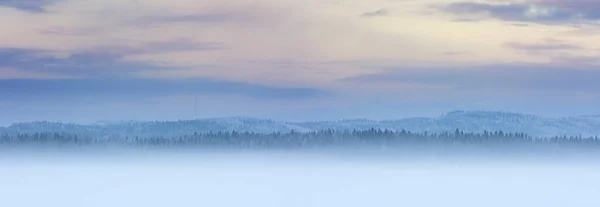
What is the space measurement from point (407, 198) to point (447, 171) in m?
26.5

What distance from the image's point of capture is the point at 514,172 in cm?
7138

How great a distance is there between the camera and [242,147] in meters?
79.6

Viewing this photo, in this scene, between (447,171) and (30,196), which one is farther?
(447,171)

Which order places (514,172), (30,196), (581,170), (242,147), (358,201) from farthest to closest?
(242,147), (514,172), (581,170), (30,196), (358,201)

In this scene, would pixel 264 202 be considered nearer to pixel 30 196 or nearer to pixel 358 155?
pixel 30 196

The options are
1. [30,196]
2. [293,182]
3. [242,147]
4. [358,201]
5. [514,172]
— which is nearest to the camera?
[358,201]

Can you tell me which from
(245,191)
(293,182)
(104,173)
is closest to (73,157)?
(104,173)

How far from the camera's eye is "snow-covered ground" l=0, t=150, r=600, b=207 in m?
39.3

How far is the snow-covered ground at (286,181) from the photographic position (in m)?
39.3

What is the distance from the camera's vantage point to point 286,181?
53.6m

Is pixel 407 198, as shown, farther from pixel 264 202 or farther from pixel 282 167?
pixel 282 167

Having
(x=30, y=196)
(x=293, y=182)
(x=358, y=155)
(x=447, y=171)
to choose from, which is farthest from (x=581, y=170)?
(x=30, y=196)

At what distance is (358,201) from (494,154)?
1408 inches

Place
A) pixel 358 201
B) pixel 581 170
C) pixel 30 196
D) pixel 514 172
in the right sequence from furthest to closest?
pixel 514 172 < pixel 581 170 < pixel 30 196 < pixel 358 201
